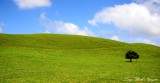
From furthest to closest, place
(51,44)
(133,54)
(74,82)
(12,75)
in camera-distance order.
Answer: (51,44) < (133,54) < (12,75) < (74,82)

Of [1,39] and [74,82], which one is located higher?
[1,39]

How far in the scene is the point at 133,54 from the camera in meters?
72.1

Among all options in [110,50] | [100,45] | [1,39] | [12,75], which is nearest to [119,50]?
[110,50]

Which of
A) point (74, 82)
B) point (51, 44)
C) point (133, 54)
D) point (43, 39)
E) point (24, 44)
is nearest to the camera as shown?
point (74, 82)

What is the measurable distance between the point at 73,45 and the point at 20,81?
6611cm

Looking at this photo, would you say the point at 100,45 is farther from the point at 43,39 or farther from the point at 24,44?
the point at 24,44

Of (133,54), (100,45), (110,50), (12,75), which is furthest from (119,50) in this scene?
(12,75)

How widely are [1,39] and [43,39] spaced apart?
16.7 metres

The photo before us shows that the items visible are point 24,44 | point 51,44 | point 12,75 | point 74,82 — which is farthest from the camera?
point 51,44

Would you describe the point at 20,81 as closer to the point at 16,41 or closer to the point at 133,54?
A: the point at 133,54

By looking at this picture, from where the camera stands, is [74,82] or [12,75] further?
[12,75]

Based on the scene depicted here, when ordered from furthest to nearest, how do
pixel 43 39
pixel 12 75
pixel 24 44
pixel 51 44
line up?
1. pixel 43 39
2. pixel 51 44
3. pixel 24 44
4. pixel 12 75

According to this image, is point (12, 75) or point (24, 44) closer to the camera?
point (12, 75)

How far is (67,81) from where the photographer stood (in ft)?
107
